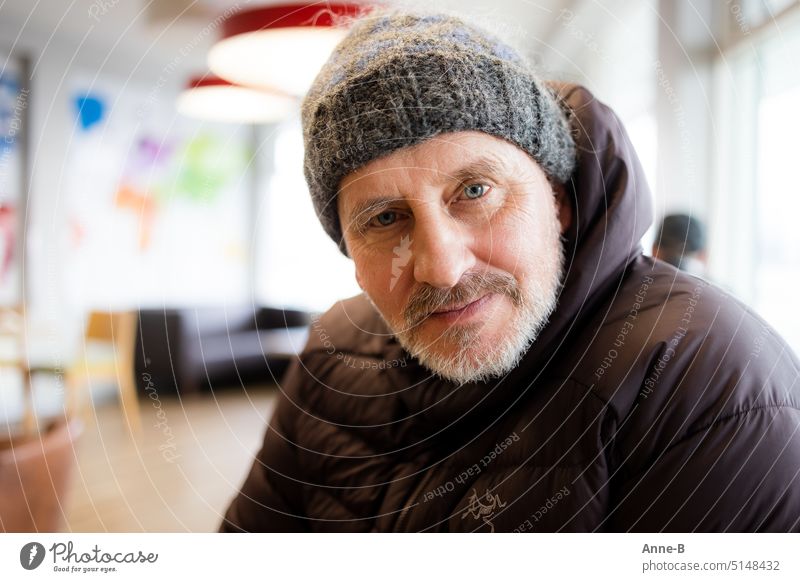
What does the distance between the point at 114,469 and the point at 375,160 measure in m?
0.36

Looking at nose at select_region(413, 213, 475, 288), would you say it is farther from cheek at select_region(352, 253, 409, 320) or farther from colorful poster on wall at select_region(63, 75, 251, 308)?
colorful poster on wall at select_region(63, 75, 251, 308)

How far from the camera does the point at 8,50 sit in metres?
0.47

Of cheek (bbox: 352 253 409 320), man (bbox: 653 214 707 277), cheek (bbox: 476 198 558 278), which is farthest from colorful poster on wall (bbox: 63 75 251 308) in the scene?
man (bbox: 653 214 707 277)

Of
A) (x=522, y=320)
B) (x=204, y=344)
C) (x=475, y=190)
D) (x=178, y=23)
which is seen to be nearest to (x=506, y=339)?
(x=522, y=320)

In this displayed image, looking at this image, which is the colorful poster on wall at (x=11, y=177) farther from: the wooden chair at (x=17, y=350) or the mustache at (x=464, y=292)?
the mustache at (x=464, y=292)

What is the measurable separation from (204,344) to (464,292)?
0.80 ft

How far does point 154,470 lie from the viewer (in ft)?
1.63

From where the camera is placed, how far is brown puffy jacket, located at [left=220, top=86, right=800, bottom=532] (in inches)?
15.5

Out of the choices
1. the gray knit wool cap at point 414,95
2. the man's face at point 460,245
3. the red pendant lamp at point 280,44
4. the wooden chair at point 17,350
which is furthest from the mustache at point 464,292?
the wooden chair at point 17,350

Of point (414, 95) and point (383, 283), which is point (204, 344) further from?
point (414, 95)

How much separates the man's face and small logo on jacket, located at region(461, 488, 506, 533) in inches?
3.8

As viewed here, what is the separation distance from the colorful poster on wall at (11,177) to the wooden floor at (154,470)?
0.13m

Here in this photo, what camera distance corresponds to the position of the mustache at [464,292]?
448mm
